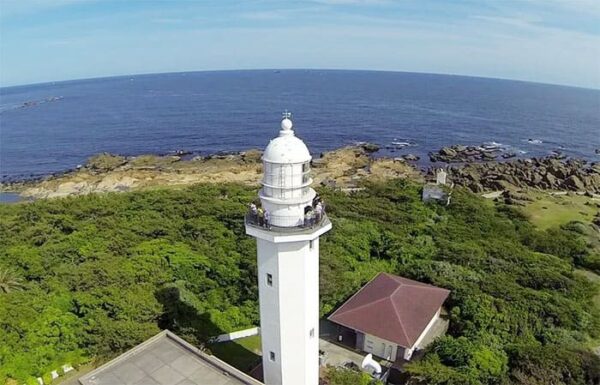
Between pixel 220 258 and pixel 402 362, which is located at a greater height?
pixel 220 258

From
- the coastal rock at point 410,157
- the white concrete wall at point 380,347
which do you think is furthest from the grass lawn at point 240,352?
the coastal rock at point 410,157

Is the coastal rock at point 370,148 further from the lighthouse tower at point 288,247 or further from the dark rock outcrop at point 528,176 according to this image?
the lighthouse tower at point 288,247

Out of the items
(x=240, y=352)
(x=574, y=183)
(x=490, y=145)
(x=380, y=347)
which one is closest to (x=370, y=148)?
(x=490, y=145)

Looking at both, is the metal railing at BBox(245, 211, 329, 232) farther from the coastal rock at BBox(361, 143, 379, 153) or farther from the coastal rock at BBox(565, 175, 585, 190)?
the coastal rock at BBox(361, 143, 379, 153)

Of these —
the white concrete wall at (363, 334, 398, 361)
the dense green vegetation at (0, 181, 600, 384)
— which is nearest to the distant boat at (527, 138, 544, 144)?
the dense green vegetation at (0, 181, 600, 384)

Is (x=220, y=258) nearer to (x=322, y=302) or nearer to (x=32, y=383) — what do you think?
(x=322, y=302)

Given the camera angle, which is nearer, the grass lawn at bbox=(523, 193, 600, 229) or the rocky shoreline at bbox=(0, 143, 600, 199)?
the grass lawn at bbox=(523, 193, 600, 229)

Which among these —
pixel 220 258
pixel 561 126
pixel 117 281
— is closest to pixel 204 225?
pixel 220 258

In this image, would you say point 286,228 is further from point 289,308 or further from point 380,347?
point 380,347
